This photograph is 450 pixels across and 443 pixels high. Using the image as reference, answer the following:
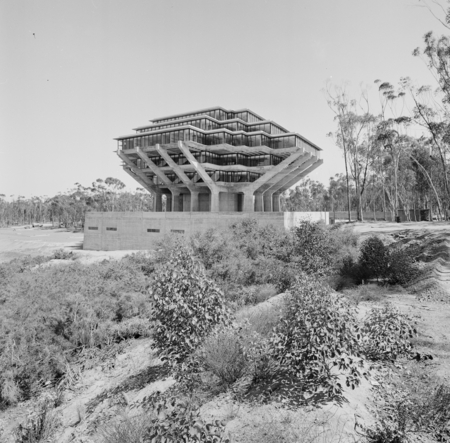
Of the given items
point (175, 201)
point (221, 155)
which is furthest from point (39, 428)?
point (175, 201)

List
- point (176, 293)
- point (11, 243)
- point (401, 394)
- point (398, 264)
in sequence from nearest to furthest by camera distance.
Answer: point (401, 394) < point (176, 293) < point (398, 264) < point (11, 243)

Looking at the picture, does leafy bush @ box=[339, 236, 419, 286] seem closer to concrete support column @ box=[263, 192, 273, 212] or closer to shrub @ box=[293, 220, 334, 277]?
shrub @ box=[293, 220, 334, 277]

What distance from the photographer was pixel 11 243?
2093 inches

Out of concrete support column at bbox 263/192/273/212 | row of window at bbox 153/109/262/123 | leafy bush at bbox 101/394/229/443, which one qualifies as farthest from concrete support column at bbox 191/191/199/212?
leafy bush at bbox 101/394/229/443

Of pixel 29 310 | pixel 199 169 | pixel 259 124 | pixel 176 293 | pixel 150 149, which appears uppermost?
pixel 259 124

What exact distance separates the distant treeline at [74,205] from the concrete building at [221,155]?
49.5 meters

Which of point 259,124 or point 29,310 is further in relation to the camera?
point 259,124

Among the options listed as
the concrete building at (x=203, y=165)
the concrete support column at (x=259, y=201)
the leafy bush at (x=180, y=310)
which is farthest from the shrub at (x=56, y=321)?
the concrete support column at (x=259, y=201)

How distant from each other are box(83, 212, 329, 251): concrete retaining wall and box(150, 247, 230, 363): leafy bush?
24.3 metres

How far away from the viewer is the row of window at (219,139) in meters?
42.3

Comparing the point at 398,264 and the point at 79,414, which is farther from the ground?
the point at 398,264

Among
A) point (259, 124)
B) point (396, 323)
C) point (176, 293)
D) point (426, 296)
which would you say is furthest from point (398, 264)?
point (259, 124)

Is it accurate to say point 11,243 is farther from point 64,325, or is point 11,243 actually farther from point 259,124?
point 64,325

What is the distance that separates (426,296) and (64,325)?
43.5 feet
